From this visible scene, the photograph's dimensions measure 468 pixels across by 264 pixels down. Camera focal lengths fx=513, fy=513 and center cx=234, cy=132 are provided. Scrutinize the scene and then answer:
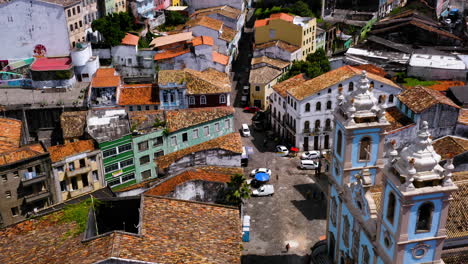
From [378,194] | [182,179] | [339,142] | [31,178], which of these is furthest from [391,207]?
[31,178]

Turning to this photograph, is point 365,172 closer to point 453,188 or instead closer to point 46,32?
point 453,188

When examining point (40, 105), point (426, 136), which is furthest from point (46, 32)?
point (426, 136)

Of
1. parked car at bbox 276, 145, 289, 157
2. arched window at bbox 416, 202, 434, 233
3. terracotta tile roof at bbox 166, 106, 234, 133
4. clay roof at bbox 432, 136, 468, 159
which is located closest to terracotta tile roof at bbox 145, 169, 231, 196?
terracotta tile roof at bbox 166, 106, 234, 133

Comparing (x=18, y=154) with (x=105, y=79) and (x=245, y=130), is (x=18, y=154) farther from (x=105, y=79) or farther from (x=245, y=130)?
(x=245, y=130)

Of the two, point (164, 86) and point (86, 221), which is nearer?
point (86, 221)

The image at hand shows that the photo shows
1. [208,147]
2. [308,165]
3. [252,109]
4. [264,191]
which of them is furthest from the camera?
[252,109]

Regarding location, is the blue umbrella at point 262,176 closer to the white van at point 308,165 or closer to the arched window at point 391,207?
the white van at point 308,165

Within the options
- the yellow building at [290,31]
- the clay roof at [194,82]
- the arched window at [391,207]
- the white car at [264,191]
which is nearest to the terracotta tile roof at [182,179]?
the white car at [264,191]
